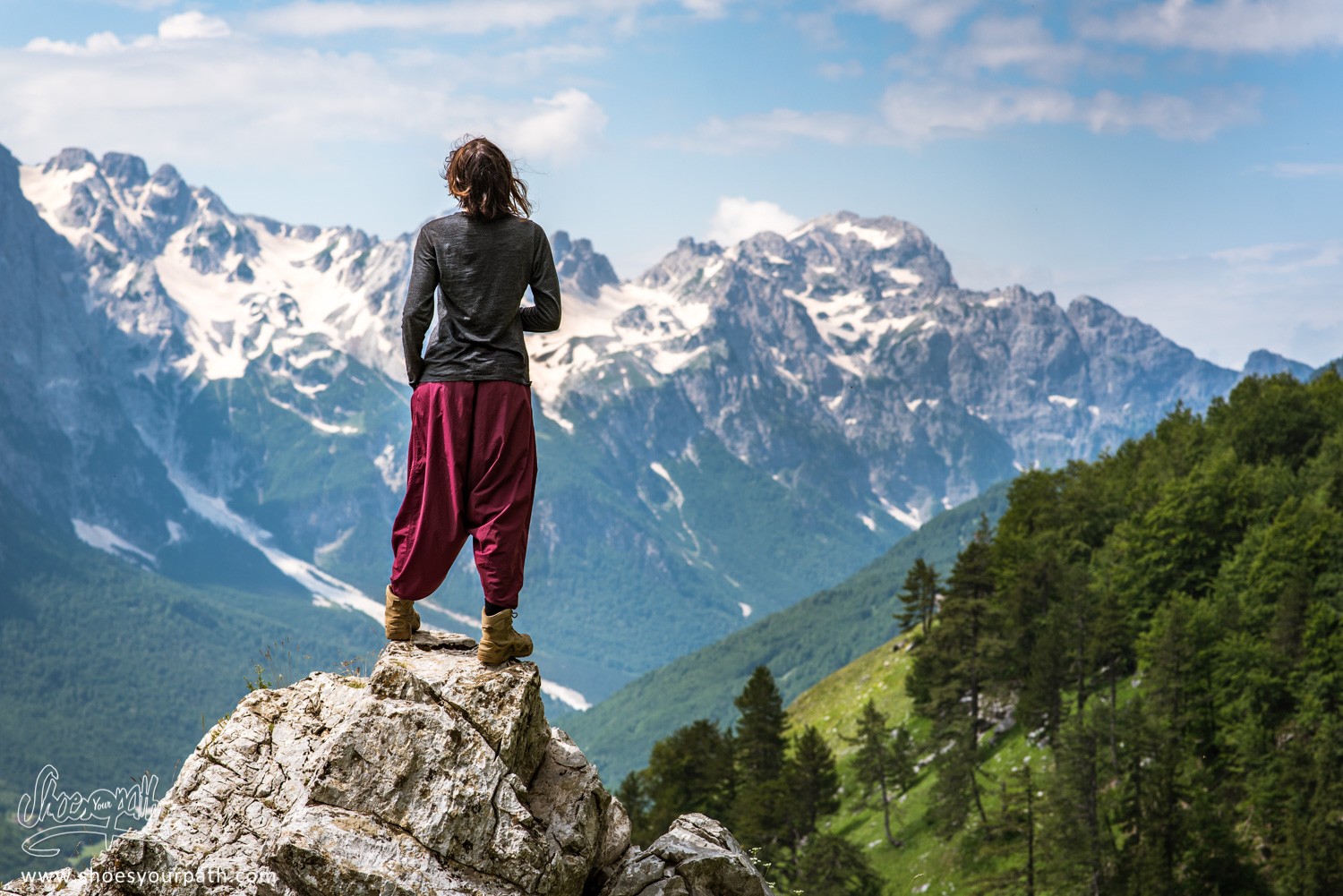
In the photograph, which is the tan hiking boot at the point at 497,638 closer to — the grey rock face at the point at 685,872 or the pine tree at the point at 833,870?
the grey rock face at the point at 685,872

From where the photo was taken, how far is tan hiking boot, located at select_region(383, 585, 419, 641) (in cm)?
1539

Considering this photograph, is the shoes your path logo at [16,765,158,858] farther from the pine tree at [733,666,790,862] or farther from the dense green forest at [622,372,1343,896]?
the pine tree at [733,666,790,862]

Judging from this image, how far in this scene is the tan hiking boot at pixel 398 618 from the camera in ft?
50.5

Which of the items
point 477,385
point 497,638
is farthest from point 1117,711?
point 477,385

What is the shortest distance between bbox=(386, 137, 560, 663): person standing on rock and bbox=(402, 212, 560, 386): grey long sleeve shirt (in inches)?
0.5

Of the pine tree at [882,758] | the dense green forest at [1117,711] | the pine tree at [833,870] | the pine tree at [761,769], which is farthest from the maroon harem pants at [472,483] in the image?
the pine tree at [882,758]

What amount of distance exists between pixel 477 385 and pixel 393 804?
522cm

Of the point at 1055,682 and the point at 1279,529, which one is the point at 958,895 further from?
the point at 1279,529

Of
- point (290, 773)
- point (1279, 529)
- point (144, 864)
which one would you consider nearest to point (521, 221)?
point (290, 773)

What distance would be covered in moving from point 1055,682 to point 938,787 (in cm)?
1242

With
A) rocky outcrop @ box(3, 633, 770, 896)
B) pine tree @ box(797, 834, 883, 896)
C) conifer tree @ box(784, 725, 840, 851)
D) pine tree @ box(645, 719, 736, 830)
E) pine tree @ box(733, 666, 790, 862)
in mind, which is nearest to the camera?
rocky outcrop @ box(3, 633, 770, 896)

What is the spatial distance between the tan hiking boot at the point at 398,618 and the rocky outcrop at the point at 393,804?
19 centimetres

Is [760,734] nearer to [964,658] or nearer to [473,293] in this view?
[964,658]

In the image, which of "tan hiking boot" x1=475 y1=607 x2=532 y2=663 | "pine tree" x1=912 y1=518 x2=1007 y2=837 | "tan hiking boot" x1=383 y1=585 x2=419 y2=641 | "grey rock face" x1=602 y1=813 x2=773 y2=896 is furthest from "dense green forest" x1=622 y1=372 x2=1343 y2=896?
"tan hiking boot" x1=475 y1=607 x2=532 y2=663
